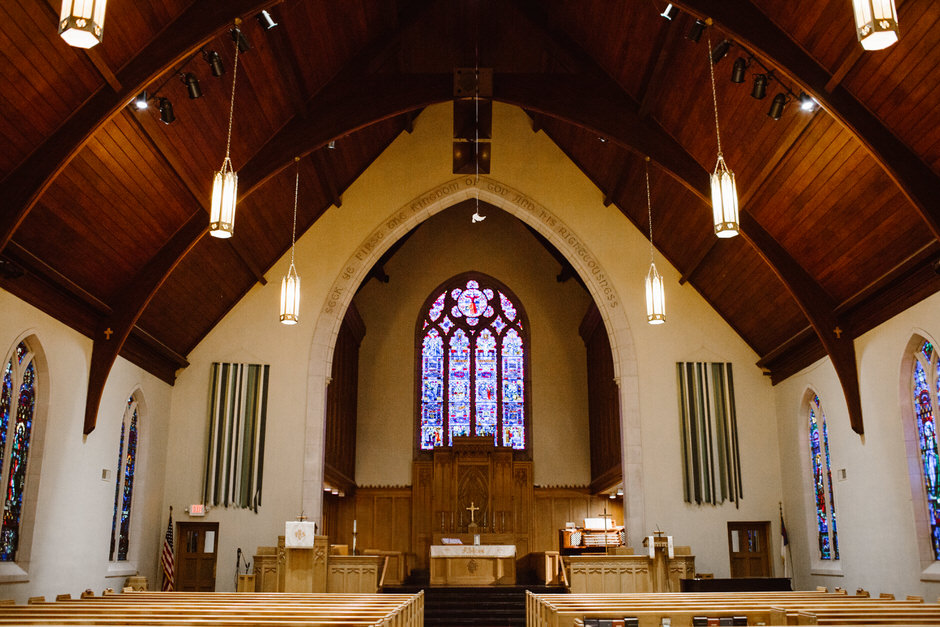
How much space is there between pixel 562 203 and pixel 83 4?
39.8ft

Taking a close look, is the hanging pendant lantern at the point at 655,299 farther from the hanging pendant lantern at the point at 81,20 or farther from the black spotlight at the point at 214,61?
the hanging pendant lantern at the point at 81,20

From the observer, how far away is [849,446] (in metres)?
12.7

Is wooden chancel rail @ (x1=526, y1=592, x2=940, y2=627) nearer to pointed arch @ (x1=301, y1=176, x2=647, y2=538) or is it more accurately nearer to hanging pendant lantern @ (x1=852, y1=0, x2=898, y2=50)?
hanging pendant lantern @ (x1=852, y1=0, x2=898, y2=50)

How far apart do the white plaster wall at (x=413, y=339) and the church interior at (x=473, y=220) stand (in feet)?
1.70

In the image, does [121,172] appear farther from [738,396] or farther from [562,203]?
[738,396]

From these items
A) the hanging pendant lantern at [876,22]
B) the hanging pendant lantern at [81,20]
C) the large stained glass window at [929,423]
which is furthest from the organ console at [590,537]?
the hanging pendant lantern at [81,20]

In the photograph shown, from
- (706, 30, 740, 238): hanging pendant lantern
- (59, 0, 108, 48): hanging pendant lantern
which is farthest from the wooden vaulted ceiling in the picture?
(59, 0, 108, 48): hanging pendant lantern

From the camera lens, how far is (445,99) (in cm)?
1332

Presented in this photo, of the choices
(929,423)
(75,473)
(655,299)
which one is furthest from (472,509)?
(929,423)

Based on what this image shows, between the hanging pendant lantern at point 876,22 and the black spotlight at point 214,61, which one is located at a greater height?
the black spotlight at point 214,61

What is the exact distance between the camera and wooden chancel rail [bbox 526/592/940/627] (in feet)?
21.4

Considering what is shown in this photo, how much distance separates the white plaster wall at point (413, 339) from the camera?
809 inches

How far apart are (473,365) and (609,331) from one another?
6.02 m

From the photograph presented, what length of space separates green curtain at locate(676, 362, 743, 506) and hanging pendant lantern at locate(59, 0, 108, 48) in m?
12.5
